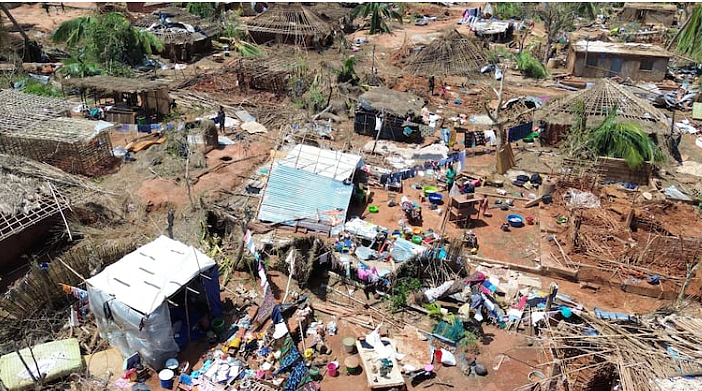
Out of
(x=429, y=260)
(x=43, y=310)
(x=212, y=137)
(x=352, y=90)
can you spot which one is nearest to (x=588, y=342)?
(x=429, y=260)

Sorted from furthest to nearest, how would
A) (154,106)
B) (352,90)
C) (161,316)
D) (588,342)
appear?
(352,90), (154,106), (161,316), (588,342)

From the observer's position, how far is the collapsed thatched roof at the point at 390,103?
18.8 metres

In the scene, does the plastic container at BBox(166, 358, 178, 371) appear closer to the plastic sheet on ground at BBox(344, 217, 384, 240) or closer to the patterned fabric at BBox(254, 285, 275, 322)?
the patterned fabric at BBox(254, 285, 275, 322)

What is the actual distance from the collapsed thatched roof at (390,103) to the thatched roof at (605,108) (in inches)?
181

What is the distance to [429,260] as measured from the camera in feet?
37.6

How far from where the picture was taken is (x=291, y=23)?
28.7m

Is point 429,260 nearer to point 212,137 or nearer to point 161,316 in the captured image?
Answer: point 161,316

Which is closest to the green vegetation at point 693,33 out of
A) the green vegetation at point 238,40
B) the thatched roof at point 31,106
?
the thatched roof at point 31,106

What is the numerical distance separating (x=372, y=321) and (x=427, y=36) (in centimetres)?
2631

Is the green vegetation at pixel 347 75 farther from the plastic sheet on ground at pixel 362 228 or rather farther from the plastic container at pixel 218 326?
the plastic container at pixel 218 326

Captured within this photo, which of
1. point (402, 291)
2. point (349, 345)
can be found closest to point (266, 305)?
point (349, 345)

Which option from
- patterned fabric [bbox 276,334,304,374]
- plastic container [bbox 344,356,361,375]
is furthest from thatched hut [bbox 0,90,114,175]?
plastic container [bbox 344,356,361,375]

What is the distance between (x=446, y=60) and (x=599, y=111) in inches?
285

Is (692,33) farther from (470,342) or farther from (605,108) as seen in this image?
(605,108)
